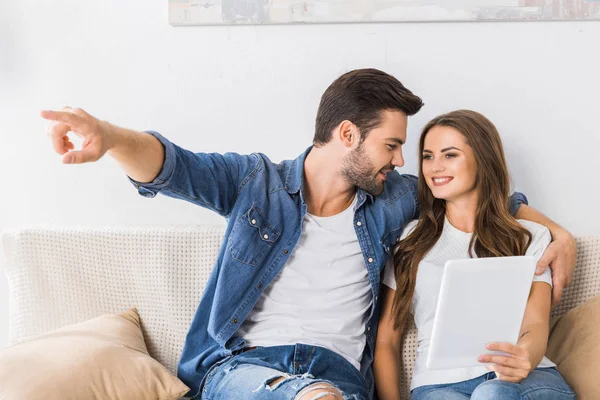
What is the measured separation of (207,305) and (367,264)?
1.40 feet

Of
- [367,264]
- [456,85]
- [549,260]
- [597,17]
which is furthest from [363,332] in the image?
[597,17]

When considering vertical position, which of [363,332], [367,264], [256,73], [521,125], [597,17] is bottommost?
[363,332]

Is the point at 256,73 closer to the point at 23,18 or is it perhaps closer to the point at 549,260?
the point at 23,18

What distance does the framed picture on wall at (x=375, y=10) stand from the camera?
6.40ft

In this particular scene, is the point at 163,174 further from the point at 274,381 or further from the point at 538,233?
the point at 538,233

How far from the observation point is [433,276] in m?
1.79

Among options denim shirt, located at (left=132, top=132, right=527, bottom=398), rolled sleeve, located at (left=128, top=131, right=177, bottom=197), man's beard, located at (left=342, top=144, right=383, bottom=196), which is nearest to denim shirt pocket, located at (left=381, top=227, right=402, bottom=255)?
denim shirt, located at (left=132, top=132, right=527, bottom=398)

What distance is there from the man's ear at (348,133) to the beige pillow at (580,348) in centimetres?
74

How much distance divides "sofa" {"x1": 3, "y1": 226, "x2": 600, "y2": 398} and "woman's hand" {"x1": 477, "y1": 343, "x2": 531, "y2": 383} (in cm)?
44

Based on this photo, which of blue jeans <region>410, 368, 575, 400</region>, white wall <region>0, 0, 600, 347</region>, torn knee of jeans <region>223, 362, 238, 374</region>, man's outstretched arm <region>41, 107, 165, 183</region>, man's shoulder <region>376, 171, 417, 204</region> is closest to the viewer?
man's outstretched arm <region>41, 107, 165, 183</region>

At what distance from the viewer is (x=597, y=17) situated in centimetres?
195

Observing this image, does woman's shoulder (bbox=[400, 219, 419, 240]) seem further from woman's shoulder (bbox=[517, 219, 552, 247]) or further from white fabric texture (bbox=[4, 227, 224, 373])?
white fabric texture (bbox=[4, 227, 224, 373])

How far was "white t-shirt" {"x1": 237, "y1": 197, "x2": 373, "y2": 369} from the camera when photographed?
5.74 feet

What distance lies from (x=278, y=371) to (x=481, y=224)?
651mm
